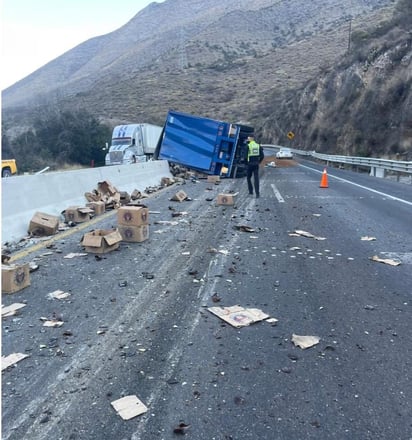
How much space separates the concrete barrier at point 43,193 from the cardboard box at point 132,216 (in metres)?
1.87

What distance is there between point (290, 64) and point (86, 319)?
Result: 85.8m

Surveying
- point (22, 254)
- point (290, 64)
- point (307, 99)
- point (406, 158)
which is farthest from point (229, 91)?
point (22, 254)

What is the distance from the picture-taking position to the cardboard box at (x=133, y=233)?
788 cm

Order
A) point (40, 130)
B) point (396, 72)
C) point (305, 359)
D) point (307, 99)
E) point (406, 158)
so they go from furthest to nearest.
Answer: point (307, 99) < point (40, 130) < point (396, 72) < point (406, 158) < point (305, 359)

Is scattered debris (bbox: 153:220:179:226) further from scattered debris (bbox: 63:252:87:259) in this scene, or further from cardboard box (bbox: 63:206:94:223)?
scattered debris (bbox: 63:252:87:259)

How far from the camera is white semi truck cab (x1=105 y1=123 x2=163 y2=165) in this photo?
2902 cm

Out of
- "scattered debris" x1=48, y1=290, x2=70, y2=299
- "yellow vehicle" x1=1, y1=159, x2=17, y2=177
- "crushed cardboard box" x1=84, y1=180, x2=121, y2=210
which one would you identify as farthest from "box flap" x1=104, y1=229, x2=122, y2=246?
"yellow vehicle" x1=1, y1=159, x2=17, y2=177

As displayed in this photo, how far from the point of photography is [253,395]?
126 inches

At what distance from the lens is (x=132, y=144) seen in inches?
1182

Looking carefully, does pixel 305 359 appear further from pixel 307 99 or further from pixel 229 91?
pixel 229 91

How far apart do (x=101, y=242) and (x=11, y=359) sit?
3.37 metres

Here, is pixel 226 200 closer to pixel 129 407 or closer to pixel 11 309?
pixel 11 309

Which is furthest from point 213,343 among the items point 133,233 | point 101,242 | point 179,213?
point 179,213

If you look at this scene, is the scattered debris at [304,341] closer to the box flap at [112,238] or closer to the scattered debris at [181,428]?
the scattered debris at [181,428]
